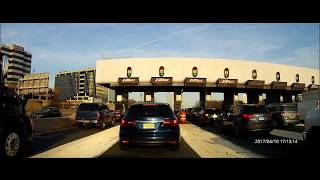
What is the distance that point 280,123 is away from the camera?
25859 millimetres

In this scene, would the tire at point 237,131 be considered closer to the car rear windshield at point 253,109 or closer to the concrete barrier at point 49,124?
the car rear windshield at point 253,109

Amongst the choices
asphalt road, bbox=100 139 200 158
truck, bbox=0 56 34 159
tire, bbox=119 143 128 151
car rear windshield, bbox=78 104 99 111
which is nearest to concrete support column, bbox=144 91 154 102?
car rear windshield, bbox=78 104 99 111

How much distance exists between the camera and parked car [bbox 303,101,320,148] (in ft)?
34.0

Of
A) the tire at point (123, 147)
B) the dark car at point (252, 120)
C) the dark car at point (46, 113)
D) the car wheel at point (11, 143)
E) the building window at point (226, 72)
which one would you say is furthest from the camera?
the building window at point (226, 72)

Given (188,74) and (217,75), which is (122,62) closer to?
(188,74)

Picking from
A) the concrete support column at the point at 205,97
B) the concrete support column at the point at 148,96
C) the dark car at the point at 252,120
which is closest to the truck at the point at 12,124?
the dark car at the point at 252,120

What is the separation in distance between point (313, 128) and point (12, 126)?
8342 millimetres

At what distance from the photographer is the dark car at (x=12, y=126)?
9594mm

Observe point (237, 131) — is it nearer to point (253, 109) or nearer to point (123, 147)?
point (253, 109)

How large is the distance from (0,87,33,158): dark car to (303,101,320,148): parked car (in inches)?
324

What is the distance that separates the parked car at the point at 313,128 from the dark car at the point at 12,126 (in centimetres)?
822
